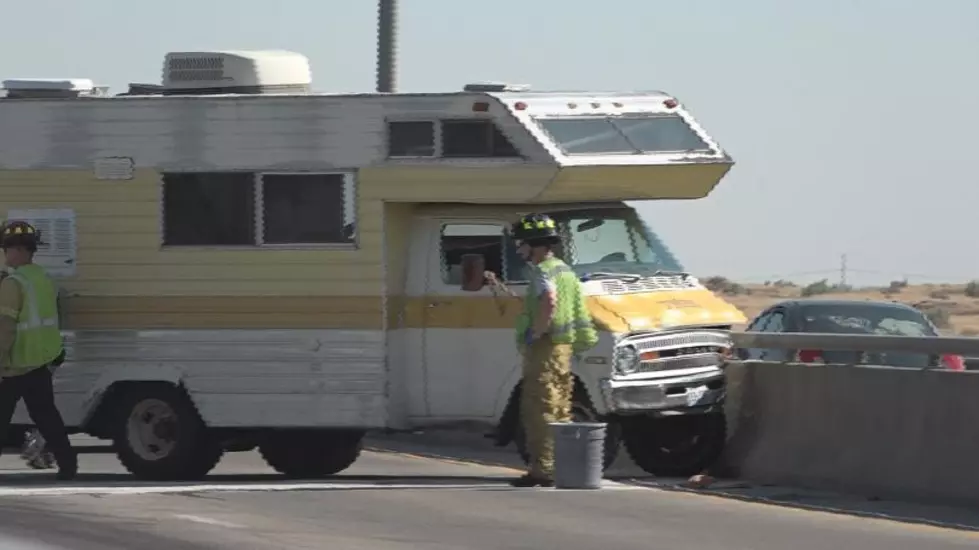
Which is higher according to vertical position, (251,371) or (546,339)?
(546,339)

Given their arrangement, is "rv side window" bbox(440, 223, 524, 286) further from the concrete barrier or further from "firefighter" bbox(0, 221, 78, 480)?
"firefighter" bbox(0, 221, 78, 480)

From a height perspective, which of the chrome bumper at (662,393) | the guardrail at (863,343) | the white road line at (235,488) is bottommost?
the white road line at (235,488)

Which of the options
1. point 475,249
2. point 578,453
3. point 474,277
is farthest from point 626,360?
point 475,249

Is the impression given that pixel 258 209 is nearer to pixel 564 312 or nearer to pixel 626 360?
pixel 564 312

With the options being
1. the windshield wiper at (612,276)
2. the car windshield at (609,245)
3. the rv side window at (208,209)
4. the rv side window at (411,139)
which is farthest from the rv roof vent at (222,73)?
the windshield wiper at (612,276)

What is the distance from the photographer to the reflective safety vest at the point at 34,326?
16.4 meters

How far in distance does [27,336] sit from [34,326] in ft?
0.30

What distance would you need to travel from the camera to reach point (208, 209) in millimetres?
16938

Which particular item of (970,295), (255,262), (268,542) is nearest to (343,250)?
(255,262)

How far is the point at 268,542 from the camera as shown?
40.7 feet

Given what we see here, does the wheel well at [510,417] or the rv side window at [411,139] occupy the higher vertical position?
the rv side window at [411,139]

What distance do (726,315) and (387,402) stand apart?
2.71 meters

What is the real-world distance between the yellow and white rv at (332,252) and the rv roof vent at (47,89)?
2cm

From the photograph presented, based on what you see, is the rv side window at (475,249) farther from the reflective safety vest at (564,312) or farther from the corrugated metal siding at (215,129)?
the reflective safety vest at (564,312)
